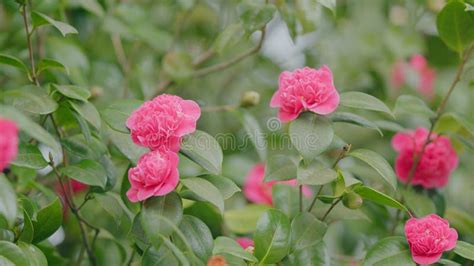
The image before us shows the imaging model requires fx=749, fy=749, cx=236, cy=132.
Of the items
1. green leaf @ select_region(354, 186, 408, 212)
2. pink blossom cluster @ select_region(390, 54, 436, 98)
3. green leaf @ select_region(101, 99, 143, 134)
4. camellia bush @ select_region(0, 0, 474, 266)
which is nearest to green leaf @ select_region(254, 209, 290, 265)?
camellia bush @ select_region(0, 0, 474, 266)

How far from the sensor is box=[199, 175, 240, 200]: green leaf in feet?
3.06

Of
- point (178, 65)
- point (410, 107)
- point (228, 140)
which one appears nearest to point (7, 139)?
point (410, 107)

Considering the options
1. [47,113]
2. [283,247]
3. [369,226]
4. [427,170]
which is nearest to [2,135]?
[47,113]

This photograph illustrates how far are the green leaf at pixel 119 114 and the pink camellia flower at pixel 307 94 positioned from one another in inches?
8.0

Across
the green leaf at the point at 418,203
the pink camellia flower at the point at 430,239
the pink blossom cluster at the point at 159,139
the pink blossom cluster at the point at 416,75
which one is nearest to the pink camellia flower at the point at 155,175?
the pink blossom cluster at the point at 159,139

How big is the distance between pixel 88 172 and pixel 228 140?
2.25 feet

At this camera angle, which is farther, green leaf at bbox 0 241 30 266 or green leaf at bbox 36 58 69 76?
green leaf at bbox 36 58 69 76

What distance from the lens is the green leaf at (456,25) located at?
1093mm

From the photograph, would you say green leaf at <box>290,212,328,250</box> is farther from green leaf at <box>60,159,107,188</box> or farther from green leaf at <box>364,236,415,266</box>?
Result: green leaf at <box>60,159,107,188</box>

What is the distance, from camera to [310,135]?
3.13 feet

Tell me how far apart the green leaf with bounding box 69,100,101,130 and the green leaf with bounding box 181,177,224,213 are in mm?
150

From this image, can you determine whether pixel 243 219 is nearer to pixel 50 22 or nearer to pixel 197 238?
pixel 197 238

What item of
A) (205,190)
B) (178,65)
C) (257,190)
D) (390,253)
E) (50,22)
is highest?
(50,22)

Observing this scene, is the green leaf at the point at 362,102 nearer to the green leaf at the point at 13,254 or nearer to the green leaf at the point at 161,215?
the green leaf at the point at 161,215
